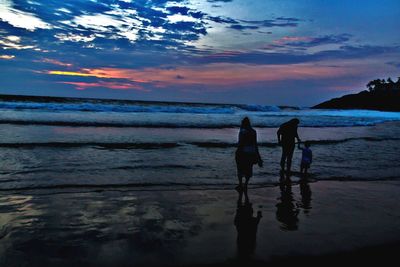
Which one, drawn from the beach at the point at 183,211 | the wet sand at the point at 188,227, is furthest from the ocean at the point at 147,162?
the wet sand at the point at 188,227

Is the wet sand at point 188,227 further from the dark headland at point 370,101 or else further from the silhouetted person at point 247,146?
the dark headland at point 370,101

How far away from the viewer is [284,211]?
270 inches

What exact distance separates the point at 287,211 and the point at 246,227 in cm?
141

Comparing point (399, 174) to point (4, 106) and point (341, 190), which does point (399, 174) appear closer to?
point (341, 190)

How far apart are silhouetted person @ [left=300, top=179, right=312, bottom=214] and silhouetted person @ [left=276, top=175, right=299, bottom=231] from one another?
0.65ft

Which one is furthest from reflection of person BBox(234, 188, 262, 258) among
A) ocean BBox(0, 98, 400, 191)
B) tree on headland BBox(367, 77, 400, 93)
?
tree on headland BBox(367, 77, 400, 93)

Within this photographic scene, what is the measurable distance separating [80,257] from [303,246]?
123 inches

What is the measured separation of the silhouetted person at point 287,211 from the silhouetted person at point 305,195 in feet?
0.65

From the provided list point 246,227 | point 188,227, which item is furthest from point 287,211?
point 188,227

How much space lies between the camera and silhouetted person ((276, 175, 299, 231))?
235 inches

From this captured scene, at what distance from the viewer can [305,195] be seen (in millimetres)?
8289

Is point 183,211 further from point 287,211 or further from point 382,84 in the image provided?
point 382,84

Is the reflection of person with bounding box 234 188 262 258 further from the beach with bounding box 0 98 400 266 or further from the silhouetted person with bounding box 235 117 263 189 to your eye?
the silhouetted person with bounding box 235 117 263 189


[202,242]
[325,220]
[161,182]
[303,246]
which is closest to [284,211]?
[325,220]
